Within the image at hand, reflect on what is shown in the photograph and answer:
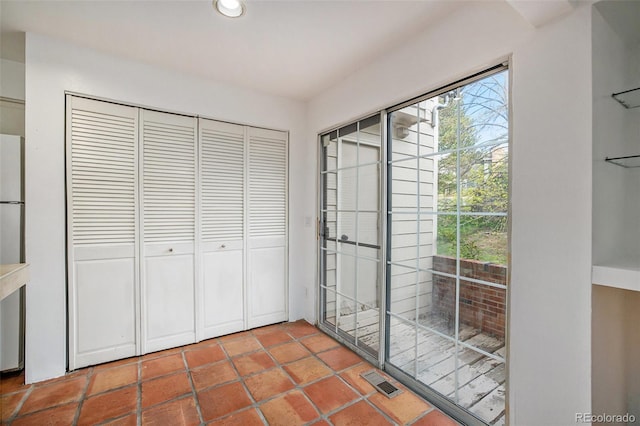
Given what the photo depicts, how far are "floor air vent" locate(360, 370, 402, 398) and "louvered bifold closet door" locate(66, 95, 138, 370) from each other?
201cm

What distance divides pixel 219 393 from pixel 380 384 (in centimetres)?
116

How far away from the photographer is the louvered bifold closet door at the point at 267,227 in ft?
9.61

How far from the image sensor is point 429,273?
191 centimetres

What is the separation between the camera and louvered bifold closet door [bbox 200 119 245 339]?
2.69 meters

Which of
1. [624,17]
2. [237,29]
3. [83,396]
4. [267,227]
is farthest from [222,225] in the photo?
[624,17]

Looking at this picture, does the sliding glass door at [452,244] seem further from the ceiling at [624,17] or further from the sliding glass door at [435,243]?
the ceiling at [624,17]

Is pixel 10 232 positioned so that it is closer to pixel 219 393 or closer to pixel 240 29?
pixel 219 393

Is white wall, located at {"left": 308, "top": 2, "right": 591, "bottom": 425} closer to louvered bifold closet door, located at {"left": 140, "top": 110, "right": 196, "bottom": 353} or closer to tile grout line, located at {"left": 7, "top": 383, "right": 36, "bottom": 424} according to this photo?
louvered bifold closet door, located at {"left": 140, "top": 110, "right": 196, "bottom": 353}

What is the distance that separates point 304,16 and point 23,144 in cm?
237

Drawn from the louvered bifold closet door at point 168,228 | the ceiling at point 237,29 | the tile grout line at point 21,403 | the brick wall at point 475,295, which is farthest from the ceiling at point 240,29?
the tile grout line at point 21,403

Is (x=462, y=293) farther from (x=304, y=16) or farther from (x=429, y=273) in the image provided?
(x=304, y=16)

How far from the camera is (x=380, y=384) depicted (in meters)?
2.01

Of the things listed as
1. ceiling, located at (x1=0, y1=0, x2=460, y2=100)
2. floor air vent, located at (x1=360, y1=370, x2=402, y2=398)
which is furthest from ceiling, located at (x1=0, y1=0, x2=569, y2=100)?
floor air vent, located at (x1=360, y1=370, x2=402, y2=398)

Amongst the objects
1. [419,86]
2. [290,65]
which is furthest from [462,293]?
[290,65]
